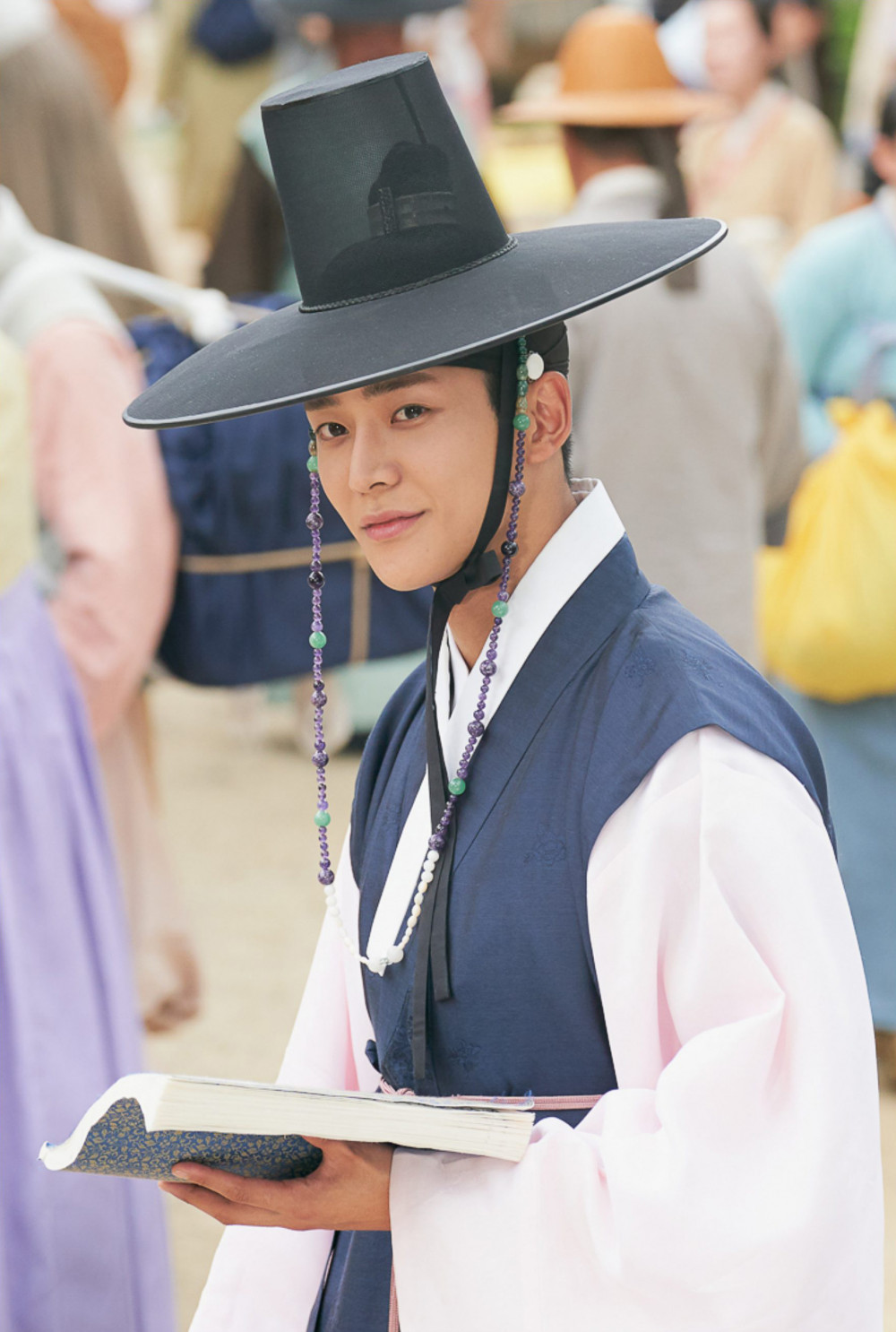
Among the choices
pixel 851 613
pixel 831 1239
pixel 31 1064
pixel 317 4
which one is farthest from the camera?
pixel 317 4

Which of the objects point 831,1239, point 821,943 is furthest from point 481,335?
point 831,1239

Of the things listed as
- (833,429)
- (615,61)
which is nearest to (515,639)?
(833,429)

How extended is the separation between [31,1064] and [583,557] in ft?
3.91

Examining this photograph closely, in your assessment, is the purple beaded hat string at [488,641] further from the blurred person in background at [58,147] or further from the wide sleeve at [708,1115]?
the blurred person in background at [58,147]

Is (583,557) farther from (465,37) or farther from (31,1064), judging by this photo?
(465,37)

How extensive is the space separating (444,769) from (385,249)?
1.30ft

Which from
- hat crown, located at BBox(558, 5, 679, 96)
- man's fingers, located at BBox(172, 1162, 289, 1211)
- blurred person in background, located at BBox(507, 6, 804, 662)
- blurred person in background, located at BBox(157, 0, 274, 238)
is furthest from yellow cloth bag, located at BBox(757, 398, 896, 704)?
blurred person in background, located at BBox(157, 0, 274, 238)

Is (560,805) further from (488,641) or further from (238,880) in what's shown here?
(238,880)

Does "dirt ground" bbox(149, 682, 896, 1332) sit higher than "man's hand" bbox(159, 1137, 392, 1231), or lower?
lower

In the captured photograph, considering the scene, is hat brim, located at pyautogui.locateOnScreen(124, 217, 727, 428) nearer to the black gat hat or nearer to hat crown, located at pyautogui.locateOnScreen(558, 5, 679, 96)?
the black gat hat

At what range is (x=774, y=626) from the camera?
3.34m

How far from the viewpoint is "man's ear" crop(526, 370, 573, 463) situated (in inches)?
52.4

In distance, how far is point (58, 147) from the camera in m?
3.74

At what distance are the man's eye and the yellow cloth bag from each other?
2024 millimetres
